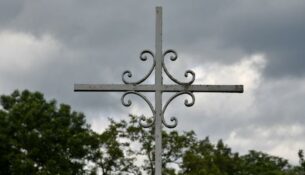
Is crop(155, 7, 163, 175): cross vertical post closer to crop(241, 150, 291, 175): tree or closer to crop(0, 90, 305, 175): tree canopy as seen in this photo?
crop(0, 90, 305, 175): tree canopy

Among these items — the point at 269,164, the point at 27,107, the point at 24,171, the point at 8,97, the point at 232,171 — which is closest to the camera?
the point at 24,171

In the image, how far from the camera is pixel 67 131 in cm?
3744

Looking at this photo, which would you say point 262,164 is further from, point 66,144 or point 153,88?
point 153,88

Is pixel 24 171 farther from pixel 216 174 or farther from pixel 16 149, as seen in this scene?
pixel 216 174

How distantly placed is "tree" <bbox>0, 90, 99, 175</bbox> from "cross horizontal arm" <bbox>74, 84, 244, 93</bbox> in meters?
26.3

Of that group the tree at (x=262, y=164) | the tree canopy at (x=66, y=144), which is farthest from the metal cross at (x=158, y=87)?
the tree at (x=262, y=164)

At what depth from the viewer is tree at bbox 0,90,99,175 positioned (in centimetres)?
3616

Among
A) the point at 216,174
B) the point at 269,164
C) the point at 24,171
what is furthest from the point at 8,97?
the point at 269,164

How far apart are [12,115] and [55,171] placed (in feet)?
13.0

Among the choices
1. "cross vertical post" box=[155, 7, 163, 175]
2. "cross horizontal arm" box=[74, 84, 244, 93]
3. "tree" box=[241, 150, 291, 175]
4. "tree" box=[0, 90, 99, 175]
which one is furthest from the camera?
"tree" box=[241, 150, 291, 175]

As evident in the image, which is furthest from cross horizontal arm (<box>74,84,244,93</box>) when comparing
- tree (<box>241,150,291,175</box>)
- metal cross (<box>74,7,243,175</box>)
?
tree (<box>241,150,291,175</box>)

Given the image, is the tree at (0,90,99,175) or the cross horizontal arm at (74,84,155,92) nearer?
the cross horizontal arm at (74,84,155,92)

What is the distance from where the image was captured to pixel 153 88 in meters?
9.40

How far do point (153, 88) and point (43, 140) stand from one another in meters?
27.9
